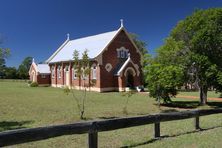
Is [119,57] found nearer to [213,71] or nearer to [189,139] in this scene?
[213,71]

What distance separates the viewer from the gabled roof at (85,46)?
128ft

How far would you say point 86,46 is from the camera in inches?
1703

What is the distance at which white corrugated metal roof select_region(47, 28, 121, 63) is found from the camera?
1539 inches

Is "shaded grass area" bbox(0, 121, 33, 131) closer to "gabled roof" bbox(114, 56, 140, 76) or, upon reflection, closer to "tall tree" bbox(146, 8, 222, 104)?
"tall tree" bbox(146, 8, 222, 104)

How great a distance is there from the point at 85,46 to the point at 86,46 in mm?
337

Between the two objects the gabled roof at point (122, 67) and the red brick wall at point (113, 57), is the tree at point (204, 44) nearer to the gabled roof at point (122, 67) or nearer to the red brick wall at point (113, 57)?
the gabled roof at point (122, 67)

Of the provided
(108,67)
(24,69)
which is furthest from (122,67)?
(24,69)

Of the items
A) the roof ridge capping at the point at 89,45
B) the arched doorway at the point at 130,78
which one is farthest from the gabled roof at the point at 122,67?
the roof ridge capping at the point at 89,45

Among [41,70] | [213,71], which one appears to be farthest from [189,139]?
[41,70]

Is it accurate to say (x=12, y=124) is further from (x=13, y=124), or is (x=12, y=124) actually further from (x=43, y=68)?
(x=43, y=68)

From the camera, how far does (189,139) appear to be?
9.12 meters

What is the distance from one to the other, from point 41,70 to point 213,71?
39.8 metres

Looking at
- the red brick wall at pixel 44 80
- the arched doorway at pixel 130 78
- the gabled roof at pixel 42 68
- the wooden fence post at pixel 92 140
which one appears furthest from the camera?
the gabled roof at pixel 42 68

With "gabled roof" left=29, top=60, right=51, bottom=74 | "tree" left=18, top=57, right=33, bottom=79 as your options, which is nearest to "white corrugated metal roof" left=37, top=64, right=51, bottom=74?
"gabled roof" left=29, top=60, right=51, bottom=74
